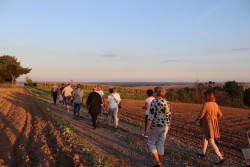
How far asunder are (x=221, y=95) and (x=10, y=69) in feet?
181

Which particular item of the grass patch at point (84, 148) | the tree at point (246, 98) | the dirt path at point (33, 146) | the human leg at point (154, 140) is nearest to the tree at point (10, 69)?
the tree at point (246, 98)

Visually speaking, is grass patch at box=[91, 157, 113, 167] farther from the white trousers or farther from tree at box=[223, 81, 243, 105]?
tree at box=[223, 81, 243, 105]

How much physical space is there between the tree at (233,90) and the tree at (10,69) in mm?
52823

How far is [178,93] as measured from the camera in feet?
157

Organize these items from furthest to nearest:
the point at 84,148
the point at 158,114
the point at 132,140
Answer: the point at 132,140, the point at 84,148, the point at 158,114

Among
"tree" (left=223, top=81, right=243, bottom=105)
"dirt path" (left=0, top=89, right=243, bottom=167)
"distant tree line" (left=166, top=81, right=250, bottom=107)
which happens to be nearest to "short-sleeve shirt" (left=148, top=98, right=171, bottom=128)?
"dirt path" (left=0, top=89, right=243, bottom=167)

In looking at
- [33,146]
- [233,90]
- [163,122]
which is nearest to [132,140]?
[33,146]

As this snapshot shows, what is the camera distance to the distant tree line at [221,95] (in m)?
42.2

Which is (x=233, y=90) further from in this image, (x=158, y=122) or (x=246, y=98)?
(x=158, y=122)

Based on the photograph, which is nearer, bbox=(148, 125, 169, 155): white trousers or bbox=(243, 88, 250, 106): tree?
bbox=(148, 125, 169, 155): white trousers

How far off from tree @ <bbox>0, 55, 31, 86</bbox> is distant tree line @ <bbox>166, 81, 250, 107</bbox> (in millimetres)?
46385

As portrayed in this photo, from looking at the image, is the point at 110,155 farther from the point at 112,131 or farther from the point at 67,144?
the point at 112,131

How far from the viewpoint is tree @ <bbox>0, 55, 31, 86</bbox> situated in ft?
258

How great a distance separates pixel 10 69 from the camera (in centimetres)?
7938
